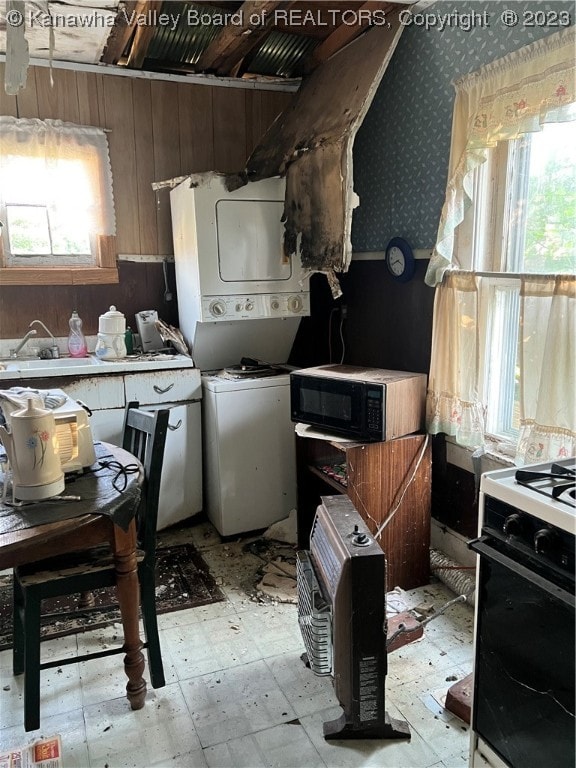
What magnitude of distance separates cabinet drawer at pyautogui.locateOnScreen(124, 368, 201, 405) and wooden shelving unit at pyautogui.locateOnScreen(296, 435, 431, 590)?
0.93 m

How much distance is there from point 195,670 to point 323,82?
293cm

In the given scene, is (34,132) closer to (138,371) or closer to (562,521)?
(138,371)

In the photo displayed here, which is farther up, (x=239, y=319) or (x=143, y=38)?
(x=143, y=38)

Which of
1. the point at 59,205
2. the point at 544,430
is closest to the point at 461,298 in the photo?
the point at 544,430

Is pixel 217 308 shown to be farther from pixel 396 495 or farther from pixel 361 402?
A: pixel 396 495

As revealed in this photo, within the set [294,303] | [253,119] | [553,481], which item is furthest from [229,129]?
[553,481]

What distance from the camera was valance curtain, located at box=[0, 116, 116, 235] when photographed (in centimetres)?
305

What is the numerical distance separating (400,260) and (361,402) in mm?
802

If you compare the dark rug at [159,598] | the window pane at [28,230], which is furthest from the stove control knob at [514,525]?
the window pane at [28,230]

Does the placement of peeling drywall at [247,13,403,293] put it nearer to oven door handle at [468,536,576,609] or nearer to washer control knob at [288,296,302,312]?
washer control knob at [288,296,302,312]

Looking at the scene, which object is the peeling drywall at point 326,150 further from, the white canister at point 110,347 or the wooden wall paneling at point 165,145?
the white canister at point 110,347

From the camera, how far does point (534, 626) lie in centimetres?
128

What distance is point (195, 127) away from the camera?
3.43 m

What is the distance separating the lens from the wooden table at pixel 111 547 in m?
1.50
